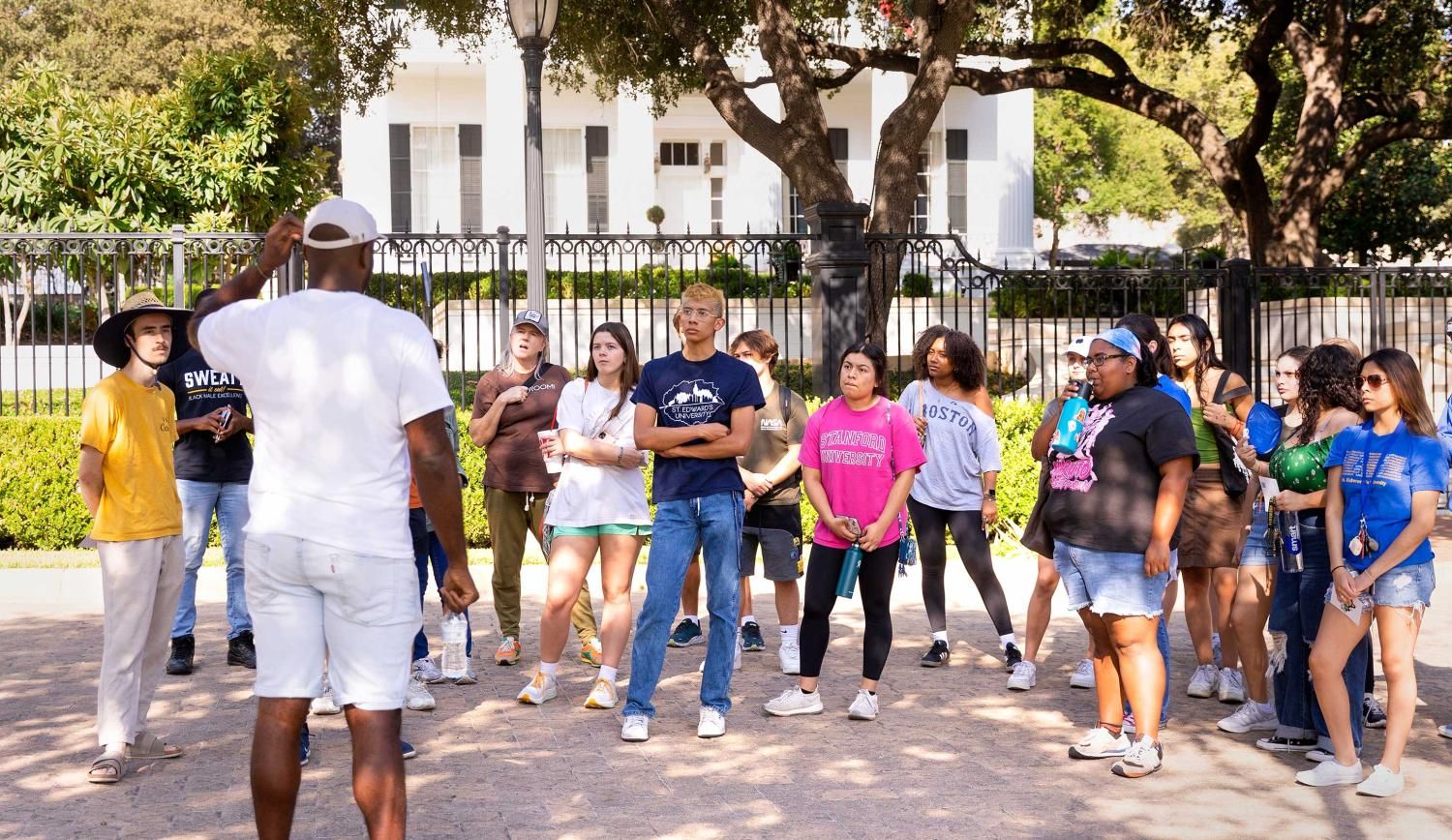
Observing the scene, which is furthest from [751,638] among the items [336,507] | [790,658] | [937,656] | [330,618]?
[336,507]

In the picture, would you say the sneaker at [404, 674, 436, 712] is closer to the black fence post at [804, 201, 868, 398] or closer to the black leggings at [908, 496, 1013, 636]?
the black leggings at [908, 496, 1013, 636]

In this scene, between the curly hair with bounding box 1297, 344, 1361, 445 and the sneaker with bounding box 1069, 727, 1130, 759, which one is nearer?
the curly hair with bounding box 1297, 344, 1361, 445

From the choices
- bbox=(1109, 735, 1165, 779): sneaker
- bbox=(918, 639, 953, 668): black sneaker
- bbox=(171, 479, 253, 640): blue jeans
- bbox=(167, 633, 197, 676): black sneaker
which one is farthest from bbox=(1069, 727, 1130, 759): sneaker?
bbox=(167, 633, 197, 676): black sneaker

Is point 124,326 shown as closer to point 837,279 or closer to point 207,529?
point 207,529

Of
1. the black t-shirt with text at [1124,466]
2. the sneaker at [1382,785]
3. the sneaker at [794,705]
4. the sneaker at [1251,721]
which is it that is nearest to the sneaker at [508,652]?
the sneaker at [794,705]

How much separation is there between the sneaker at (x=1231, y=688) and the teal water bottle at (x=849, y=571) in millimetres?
1960

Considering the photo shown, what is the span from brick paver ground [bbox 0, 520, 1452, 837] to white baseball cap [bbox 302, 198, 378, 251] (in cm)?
204

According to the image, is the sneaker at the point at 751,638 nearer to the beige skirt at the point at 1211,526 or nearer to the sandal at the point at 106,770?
the beige skirt at the point at 1211,526

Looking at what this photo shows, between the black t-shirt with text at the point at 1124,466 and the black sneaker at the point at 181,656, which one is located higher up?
the black t-shirt with text at the point at 1124,466

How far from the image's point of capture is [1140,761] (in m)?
5.52

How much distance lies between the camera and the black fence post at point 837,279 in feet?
40.5

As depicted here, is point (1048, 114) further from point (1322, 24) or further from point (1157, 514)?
point (1157, 514)

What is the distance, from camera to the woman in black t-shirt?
556 centimetres

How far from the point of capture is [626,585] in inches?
255
